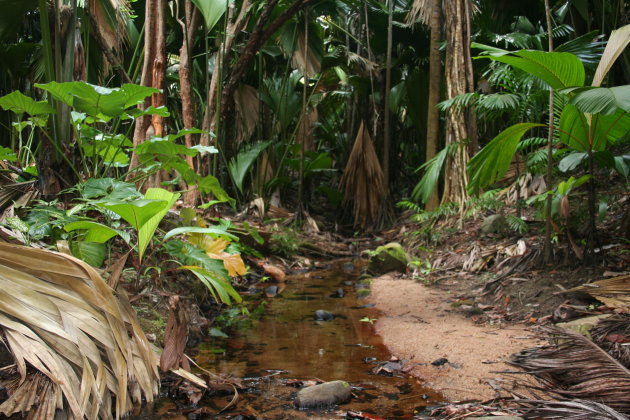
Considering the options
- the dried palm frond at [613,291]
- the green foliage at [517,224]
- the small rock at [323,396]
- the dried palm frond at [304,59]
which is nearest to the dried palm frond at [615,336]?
the dried palm frond at [613,291]

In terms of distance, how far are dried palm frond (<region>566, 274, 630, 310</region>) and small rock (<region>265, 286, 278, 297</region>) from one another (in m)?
2.74

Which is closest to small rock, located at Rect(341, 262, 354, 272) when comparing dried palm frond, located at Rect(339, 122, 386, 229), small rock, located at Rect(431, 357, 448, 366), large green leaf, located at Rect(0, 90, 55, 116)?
dried palm frond, located at Rect(339, 122, 386, 229)

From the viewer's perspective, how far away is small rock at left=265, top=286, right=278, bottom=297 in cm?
482

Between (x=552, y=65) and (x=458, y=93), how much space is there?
10.3 ft

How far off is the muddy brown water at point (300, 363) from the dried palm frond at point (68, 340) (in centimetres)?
26

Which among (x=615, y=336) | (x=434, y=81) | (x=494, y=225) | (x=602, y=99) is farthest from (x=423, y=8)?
(x=615, y=336)

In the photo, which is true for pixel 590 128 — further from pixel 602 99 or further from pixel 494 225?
pixel 494 225

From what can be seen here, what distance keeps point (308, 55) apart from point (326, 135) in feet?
9.43

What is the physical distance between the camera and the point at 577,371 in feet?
6.88

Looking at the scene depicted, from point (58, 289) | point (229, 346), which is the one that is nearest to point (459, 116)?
point (229, 346)

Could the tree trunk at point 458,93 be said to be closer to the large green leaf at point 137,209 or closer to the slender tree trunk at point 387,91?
the slender tree trunk at point 387,91

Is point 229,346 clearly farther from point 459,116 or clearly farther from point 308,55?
point 308,55

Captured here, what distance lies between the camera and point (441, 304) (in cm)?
396

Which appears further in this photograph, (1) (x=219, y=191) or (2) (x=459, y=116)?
(2) (x=459, y=116)
